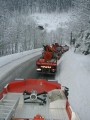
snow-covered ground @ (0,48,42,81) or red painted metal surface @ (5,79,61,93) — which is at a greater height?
red painted metal surface @ (5,79,61,93)

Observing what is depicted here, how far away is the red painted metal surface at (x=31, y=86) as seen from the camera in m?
9.68

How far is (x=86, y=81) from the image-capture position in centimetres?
1507

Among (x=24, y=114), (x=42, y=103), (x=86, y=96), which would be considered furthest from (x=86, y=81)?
(x=24, y=114)

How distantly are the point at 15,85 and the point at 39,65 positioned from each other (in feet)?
33.7

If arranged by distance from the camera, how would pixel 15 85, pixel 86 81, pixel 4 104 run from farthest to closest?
pixel 86 81
pixel 15 85
pixel 4 104

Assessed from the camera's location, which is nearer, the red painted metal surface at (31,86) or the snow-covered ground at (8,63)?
the red painted metal surface at (31,86)

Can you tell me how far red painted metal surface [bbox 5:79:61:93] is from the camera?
31.8ft

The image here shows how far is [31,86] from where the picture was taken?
33.2ft

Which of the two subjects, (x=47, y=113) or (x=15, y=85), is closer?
(x=47, y=113)

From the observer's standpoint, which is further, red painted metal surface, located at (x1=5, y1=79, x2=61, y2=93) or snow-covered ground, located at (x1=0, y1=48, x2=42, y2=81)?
snow-covered ground, located at (x1=0, y1=48, x2=42, y2=81)

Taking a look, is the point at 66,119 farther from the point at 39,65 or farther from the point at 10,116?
the point at 39,65

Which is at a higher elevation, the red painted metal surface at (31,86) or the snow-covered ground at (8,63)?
the red painted metal surface at (31,86)

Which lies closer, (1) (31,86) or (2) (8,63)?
(1) (31,86)

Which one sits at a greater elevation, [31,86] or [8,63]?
[31,86]
